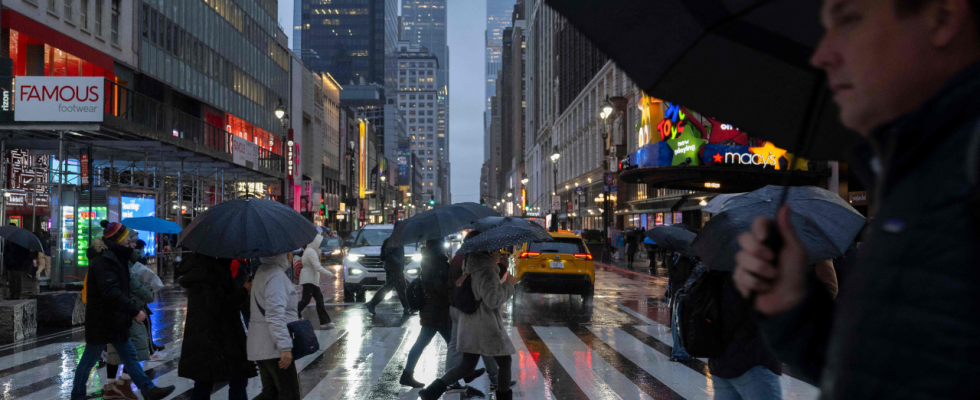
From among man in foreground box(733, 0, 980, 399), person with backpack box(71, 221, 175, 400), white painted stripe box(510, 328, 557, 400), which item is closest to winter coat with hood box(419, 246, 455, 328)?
white painted stripe box(510, 328, 557, 400)

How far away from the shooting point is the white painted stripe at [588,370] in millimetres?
7773

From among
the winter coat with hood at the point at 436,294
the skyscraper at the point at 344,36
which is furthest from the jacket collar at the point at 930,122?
the skyscraper at the point at 344,36

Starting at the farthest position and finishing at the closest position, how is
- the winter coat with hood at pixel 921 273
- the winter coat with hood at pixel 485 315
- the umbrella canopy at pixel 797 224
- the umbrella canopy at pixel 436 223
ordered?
the umbrella canopy at pixel 436 223
the winter coat with hood at pixel 485 315
the umbrella canopy at pixel 797 224
the winter coat with hood at pixel 921 273

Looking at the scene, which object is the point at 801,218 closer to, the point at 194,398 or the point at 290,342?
the point at 290,342

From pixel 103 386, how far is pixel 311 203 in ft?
174

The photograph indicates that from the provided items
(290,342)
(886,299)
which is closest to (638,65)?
(886,299)

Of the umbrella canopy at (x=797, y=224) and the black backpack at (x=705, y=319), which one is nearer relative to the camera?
the umbrella canopy at (x=797, y=224)

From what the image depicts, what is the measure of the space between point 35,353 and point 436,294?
21.4 feet

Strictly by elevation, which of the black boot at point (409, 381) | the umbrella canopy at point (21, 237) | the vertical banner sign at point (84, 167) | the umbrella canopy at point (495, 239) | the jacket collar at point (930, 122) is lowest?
the black boot at point (409, 381)

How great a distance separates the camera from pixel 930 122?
1030mm

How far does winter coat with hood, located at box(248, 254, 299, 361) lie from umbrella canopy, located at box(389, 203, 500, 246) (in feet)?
10.9

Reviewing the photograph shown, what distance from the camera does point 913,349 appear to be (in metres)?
0.98

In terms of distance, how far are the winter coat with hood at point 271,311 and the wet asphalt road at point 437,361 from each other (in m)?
2.15

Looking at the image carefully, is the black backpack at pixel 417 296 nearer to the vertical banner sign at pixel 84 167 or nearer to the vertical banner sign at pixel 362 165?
the vertical banner sign at pixel 84 167
